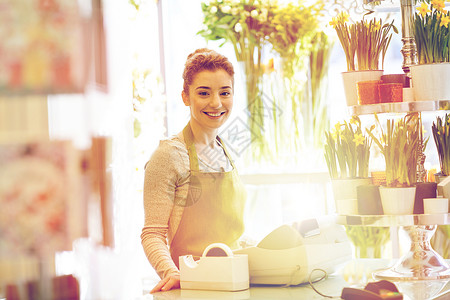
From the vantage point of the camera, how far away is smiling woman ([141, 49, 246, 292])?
1946mm

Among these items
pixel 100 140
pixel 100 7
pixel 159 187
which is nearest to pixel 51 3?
pixel 100 7

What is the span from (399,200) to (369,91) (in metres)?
0.35

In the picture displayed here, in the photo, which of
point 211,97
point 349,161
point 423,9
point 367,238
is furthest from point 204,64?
point 367,238

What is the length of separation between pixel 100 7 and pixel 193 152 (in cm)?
127

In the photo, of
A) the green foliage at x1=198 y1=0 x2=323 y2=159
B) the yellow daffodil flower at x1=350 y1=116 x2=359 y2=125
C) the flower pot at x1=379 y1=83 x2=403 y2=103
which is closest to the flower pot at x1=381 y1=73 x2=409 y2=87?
the flower pot at x1=379 y1=83 x2=403 y2=103

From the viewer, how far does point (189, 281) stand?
1555 millimetres

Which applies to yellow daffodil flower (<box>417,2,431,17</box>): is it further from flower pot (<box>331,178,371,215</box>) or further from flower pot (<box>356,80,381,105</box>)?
flower pot (<box>331,178,371,215</box>)

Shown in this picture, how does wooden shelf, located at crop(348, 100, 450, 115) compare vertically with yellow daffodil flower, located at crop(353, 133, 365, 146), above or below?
above

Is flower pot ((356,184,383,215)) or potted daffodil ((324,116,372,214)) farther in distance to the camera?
potted daffodil ((324,116,372,214))

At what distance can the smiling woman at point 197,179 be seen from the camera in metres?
1.95

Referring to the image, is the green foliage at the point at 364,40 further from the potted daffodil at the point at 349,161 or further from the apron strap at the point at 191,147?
the apron strap at the point at 191,147

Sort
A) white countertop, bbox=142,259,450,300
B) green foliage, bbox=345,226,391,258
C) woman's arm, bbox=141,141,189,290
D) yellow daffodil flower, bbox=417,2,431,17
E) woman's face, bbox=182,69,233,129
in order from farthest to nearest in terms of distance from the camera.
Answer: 1. green foliage, bbox=345,226,391,258
2. woman's face, bbox=182,69,233,129
3. woman's arm, bbox=141,141,189,290
4. yellow daffodil flower, bbox=417,2,431,17
5. white countertop, bbox=142,259,450,300

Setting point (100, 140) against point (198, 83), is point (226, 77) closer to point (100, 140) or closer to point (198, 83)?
point (198, 83)

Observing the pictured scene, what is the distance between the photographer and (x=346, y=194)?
172 centimetres
